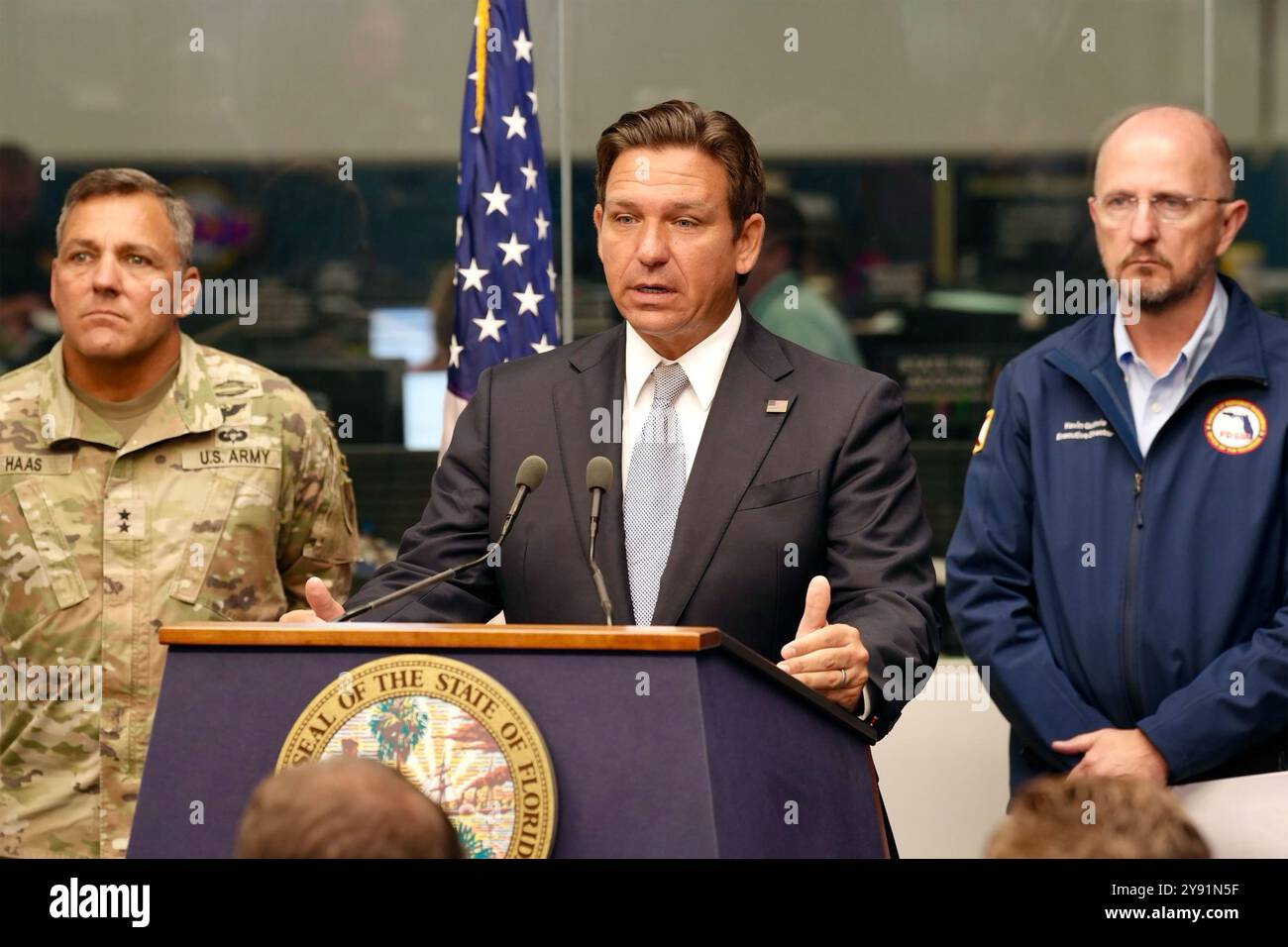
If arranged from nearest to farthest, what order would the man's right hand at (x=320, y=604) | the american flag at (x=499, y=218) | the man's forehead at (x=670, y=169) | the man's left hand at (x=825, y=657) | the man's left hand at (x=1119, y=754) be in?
1. the man's left hand at (x=825, y=657)
2. the man's right hand at (x=320, y=604)
3. the man's forehead at (x=670, y=169)
4. the man's left hand at (x=1119, y=754)
5. the american flag at (x=499, y=218)

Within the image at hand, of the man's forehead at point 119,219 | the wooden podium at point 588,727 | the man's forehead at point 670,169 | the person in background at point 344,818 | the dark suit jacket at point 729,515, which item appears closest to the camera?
the person in background at point 344,818

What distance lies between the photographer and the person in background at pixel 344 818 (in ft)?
5.82

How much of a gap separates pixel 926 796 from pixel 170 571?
2358mm

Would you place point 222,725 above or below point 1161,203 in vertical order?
below

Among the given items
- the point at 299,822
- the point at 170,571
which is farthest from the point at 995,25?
the point at 299,822

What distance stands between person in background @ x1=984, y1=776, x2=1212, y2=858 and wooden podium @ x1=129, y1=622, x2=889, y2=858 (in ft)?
1.13

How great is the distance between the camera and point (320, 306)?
6062 millimetres

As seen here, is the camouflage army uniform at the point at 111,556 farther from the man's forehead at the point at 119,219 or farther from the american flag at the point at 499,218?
the american flag at the point at 499,218

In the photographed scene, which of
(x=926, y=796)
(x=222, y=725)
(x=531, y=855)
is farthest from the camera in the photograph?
(x=926, y=796)

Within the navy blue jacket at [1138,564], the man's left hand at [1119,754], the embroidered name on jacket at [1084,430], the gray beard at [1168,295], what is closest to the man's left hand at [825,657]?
the man's left hand at [1119,754]

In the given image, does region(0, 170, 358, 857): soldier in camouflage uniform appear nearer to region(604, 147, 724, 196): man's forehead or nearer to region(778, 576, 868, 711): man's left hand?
region(604, 147, 724, 196): man's forehead

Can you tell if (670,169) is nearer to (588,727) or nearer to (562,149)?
(588,727)

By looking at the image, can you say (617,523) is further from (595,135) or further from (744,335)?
(595,135)

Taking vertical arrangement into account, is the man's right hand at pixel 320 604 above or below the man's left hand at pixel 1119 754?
above
